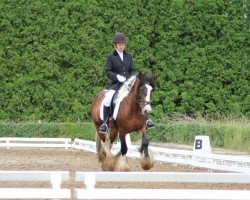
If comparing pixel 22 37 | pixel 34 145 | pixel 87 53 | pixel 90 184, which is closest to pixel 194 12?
pixel 87 53

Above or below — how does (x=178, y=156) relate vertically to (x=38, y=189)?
below

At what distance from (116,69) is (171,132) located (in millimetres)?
12456

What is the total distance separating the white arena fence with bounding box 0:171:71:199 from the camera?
6.63 meters

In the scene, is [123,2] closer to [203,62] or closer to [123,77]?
[203,62]

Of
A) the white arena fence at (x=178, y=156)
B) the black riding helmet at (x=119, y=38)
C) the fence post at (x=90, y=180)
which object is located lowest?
the white arena fence at (x=178, y=156)

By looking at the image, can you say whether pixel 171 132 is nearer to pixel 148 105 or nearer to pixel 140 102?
pixel 140 102

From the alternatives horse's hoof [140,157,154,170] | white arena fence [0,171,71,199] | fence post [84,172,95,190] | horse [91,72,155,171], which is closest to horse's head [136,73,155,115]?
horse [91,72,155,171]

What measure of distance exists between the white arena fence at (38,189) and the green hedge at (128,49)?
2152cm

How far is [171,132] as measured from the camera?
25.2 meters

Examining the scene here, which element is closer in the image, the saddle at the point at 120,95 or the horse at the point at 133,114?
the horse at the point at 133,114

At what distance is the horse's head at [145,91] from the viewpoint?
1155cm

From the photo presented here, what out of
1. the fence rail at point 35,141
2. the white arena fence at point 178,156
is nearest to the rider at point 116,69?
the white arena fence at point 178,156

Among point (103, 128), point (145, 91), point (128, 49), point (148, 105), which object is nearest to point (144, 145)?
point (148, 105)

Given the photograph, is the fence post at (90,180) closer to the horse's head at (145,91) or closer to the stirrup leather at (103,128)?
the horse's head at (145,91)
